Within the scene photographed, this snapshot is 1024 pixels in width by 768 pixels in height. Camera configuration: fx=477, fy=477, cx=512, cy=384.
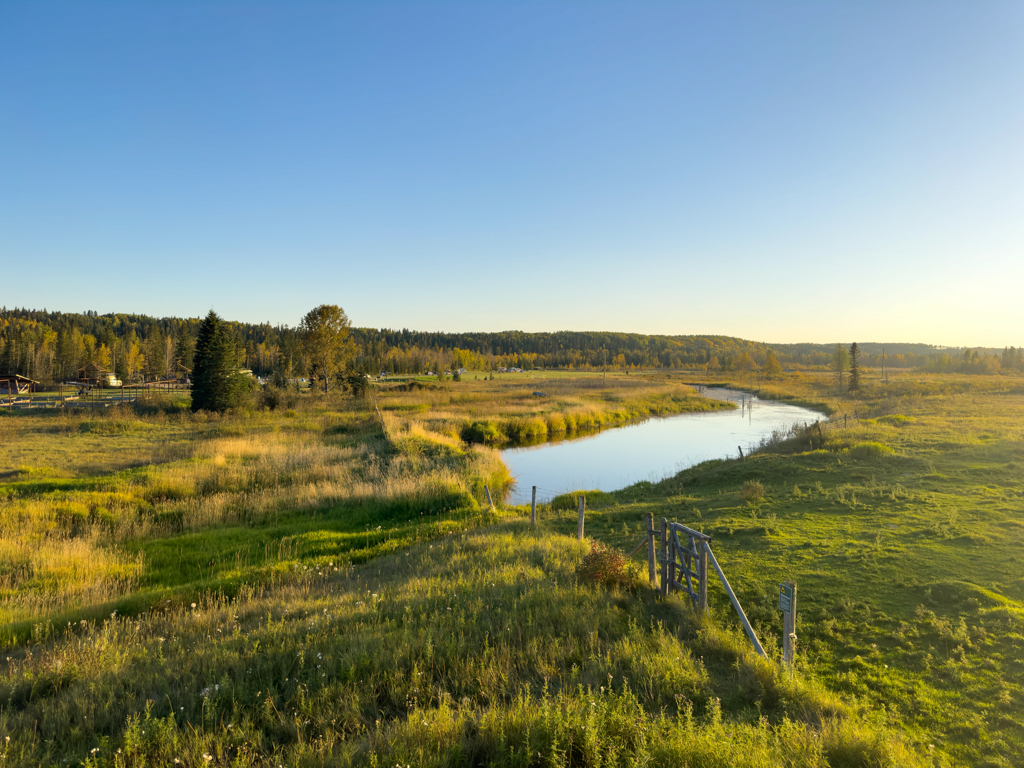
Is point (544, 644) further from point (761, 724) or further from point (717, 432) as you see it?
point (717, 432)

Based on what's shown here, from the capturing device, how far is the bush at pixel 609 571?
26.8ft

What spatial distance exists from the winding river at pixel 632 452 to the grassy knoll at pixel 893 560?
4658mm

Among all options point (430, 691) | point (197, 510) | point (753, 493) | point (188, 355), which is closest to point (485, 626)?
point (430, 691)

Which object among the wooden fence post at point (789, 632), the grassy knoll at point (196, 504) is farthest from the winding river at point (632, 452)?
the wooden fence post at point (789, 632)

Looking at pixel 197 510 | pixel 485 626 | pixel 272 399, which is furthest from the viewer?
pixel 272 399

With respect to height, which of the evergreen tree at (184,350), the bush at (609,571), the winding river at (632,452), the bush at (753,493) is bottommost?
the winding river at (632,452)

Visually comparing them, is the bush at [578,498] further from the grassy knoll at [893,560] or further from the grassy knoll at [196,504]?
the grassy knoll at [196,504]

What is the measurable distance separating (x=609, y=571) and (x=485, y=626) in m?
2.68

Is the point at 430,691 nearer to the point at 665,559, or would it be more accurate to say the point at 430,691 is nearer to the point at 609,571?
the point at 609,571

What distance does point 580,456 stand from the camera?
32125mm

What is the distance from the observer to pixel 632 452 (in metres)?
33.2

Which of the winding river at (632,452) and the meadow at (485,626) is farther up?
the meadow at (485,626)

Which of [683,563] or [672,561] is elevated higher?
[683,563]

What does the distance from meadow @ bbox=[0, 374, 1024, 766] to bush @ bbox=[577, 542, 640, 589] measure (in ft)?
0.47
